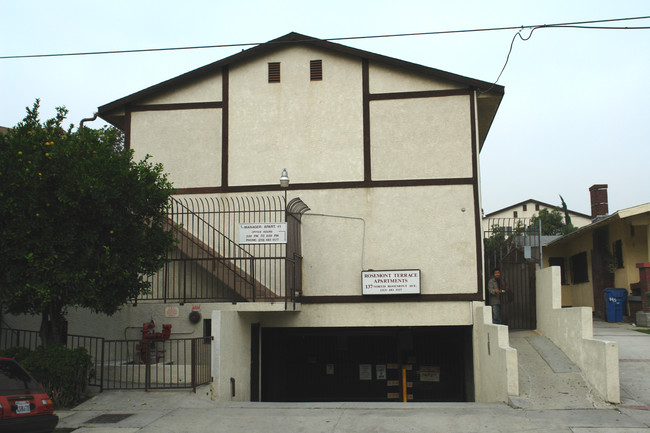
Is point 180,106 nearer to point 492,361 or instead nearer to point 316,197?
point 316,197

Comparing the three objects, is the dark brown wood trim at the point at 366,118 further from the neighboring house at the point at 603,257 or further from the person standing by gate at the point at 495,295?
the neighboring house at the point at 603,257

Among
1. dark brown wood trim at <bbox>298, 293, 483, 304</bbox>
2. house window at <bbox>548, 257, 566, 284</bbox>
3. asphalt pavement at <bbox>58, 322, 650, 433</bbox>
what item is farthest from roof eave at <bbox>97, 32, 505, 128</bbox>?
house window at <bbox>548, 257, 566, 284</bbox>

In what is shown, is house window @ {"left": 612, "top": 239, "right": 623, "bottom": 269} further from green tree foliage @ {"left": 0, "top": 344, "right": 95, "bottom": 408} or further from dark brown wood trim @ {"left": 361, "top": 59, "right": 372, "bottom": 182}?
green tree foliage @ {"left": 0, "top": 344, "right": 95, "bottom": 408}

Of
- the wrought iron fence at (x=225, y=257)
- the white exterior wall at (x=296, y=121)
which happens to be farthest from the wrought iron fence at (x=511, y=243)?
the wrought iron fence at (x=225, y=257)

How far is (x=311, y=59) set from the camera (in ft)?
53.5

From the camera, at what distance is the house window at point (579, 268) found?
2503 centimetres

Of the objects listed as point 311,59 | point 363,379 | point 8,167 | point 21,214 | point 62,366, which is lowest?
point 363,379

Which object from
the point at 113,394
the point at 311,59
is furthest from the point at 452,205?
the point at 113,394

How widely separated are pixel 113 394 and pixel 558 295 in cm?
968

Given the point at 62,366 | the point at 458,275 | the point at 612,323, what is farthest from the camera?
the point at 612,323

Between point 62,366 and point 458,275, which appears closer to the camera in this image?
point 62,366

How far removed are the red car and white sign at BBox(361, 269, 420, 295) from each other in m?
7.70

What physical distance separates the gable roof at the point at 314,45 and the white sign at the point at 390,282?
4.77m

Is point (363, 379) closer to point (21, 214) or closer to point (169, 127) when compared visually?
point (169, 127)
